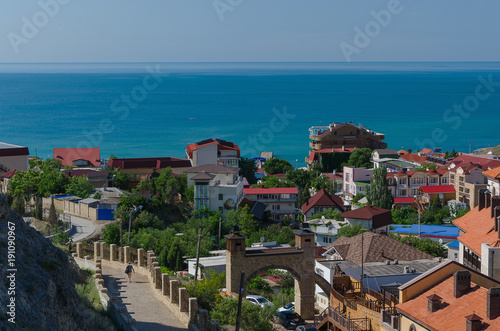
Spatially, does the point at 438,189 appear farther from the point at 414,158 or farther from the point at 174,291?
the point at 174,291

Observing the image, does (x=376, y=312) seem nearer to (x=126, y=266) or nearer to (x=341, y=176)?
(x=126, y=266)

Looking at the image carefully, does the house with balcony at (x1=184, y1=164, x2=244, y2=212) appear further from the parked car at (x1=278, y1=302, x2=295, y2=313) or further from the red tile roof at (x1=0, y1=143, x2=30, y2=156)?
the parked car at (x1=278, y1=302, x2=295, y2=313)

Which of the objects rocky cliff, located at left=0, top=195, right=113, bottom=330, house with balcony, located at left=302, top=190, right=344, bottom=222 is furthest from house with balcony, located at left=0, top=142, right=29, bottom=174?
rocky cliff, located at left=0, top=195, right=113, bottom=330

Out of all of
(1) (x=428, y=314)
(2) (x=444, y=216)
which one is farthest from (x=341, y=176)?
(1) (x=428, y=314)

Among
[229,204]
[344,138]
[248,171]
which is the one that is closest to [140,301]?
[229,204]

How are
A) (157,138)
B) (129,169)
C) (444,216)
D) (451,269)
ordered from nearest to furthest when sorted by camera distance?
1. (451,269)
2. (444,216)
3. (129,169)
4. (157,138)

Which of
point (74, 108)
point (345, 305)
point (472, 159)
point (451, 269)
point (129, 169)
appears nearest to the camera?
point (451, 269)
